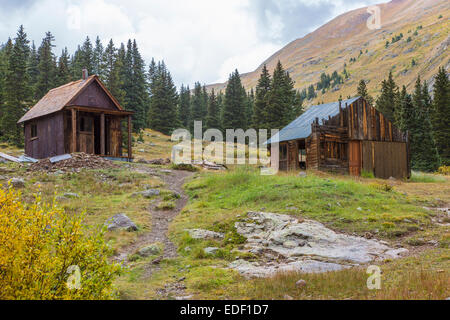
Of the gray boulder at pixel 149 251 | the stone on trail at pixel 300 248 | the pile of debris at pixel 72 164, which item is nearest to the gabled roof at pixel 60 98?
the pile of debris at pixel 72 164

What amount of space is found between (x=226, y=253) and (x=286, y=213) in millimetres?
4128

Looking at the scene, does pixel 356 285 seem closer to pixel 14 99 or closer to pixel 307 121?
pixel 307 121

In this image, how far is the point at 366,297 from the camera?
5.07m

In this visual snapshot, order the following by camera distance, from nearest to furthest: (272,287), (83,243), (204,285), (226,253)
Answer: (83,243)
(272,287)
(204,285)
(226,253)

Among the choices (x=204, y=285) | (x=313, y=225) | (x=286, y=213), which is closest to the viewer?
(x=204, y=285)

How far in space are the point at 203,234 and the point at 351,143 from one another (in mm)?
20098

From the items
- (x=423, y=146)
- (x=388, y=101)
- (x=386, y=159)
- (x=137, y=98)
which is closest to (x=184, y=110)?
(x=137, y=98)

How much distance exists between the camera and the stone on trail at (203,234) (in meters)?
9.80

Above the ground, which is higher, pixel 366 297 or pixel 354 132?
pixel 354 132

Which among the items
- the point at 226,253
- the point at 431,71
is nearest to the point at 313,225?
the point at 226,253

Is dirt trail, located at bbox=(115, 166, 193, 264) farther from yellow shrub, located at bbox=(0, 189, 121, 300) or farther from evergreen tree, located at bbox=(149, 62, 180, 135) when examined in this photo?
evergreen tree, located at bbox=(149, 62, 180, 135)
